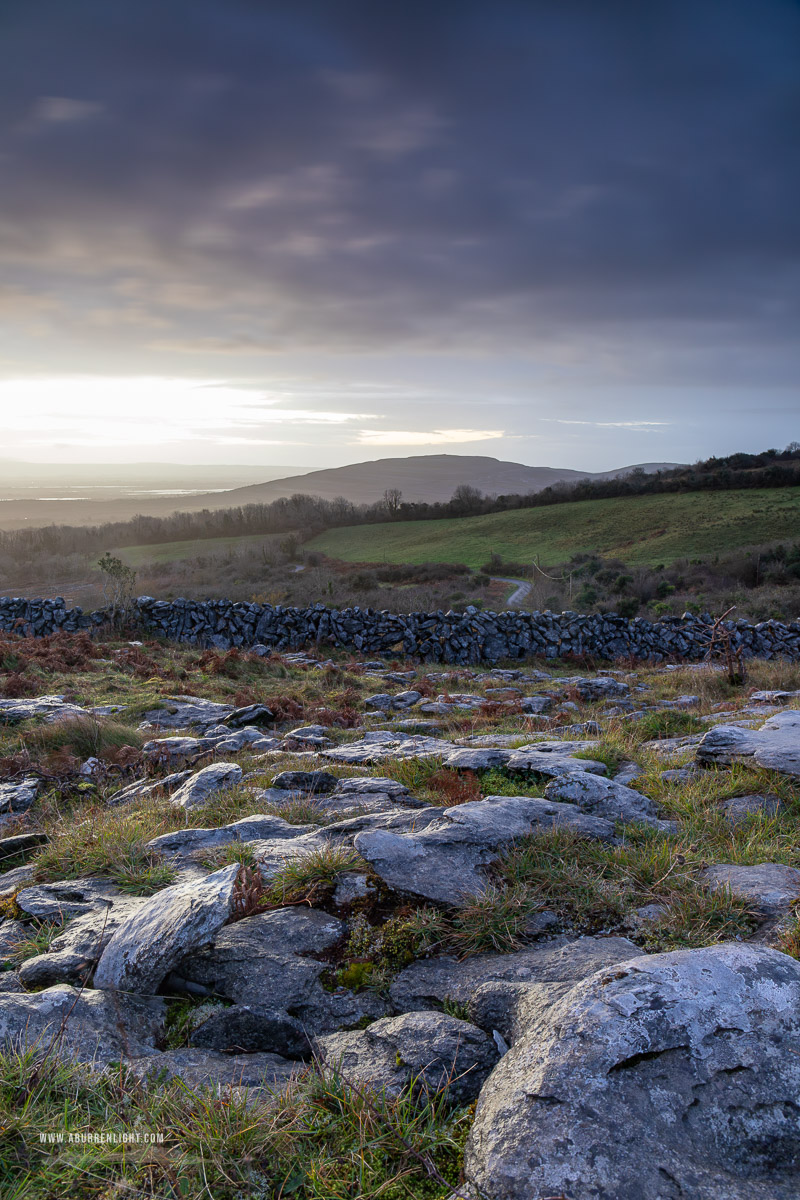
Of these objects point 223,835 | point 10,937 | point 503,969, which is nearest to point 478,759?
point 223,835

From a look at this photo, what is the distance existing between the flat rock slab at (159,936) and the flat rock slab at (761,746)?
4853mm

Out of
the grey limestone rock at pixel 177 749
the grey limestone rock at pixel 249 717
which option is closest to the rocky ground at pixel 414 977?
the grey limestone rock at pixel 177 749

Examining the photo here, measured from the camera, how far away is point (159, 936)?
3.23 m

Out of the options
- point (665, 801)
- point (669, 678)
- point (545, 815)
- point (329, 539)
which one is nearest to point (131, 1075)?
point (545, 815)

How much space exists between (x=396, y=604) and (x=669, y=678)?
15515 mm

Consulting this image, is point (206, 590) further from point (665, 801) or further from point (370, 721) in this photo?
point (665, 801)

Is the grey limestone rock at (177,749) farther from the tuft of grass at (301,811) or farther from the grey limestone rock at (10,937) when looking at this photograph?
the grey limestone rock at (10,937)

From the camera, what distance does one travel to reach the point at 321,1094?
250 centimetres

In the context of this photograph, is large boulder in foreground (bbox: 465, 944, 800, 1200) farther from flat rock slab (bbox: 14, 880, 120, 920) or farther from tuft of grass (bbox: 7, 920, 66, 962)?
flat rock slab (bbox: 14, 880, 120, 920)

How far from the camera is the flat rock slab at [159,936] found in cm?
317

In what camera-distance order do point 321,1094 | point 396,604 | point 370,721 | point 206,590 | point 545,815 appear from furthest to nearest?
point 206,590
point 396,604
point 370,721
point 545,815
point 321,1094

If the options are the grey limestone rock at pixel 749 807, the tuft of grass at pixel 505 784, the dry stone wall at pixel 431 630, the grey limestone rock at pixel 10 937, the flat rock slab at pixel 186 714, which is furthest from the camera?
the dry stone wall at pixel 431 630

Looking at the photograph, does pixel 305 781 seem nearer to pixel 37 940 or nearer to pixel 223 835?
pixel 223 835

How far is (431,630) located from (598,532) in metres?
31.3
